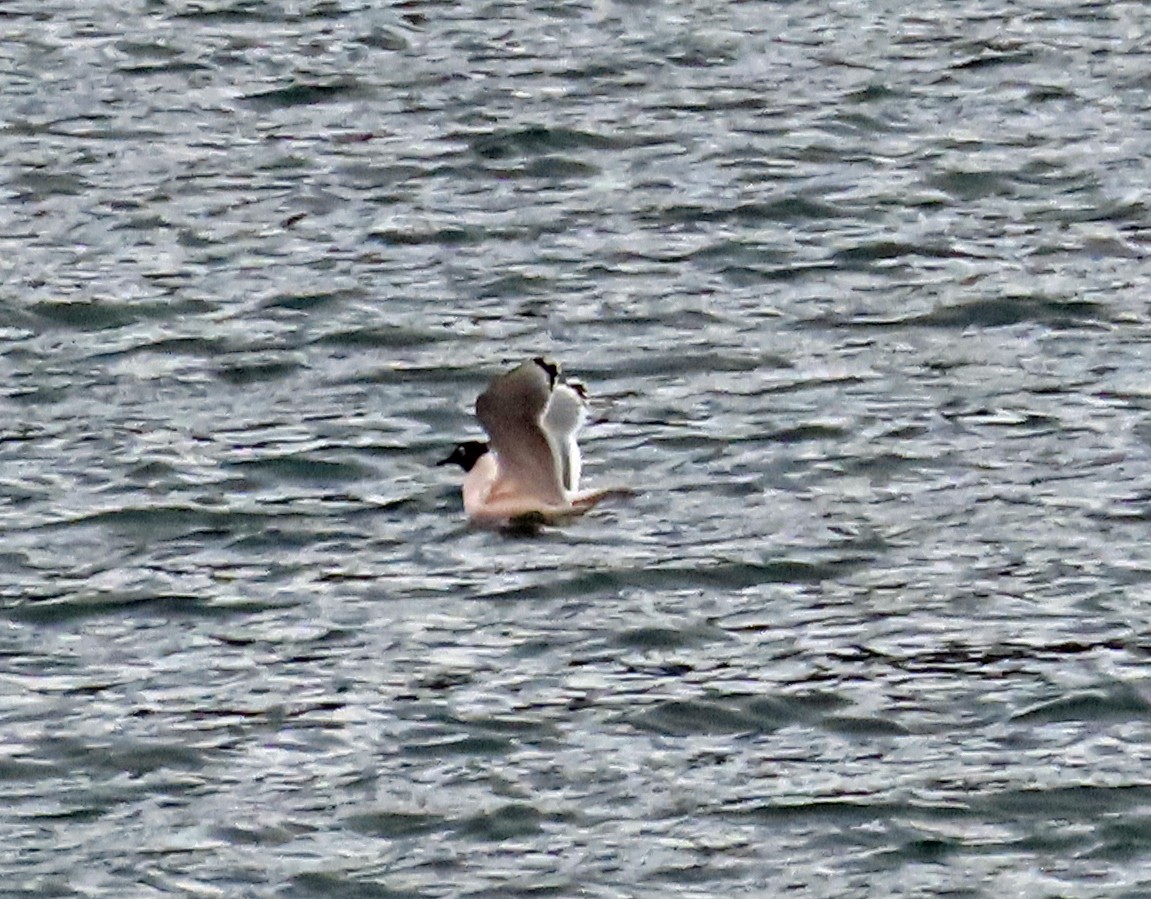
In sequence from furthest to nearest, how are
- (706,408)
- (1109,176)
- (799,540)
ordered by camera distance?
1. (1109,176)
2. (706,408)
3. (799,540)

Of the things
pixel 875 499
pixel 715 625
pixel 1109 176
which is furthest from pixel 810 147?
pixel 715 625

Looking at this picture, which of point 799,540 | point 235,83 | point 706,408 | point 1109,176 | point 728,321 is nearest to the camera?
point 799,540

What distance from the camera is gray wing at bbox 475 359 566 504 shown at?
1205 centimetres

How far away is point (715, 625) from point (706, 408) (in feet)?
7.52

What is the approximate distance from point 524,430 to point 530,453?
10 centimetres

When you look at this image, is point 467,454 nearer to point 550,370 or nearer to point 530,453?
point 530,453

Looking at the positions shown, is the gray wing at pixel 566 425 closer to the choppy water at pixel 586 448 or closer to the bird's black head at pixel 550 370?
the bird's black head at pixel 550 370


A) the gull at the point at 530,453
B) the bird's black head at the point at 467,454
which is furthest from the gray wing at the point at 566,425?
the bird's black head at the point at 467,454

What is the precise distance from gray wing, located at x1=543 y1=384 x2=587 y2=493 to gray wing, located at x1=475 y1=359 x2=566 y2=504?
3cm

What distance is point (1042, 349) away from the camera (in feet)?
44.6

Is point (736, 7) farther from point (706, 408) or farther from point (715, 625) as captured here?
point (715, 625)

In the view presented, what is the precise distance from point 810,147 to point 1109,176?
1.55 m

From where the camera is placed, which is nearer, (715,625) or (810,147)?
(715,625)

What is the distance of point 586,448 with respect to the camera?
12.8m
